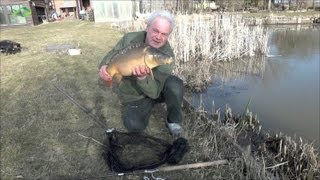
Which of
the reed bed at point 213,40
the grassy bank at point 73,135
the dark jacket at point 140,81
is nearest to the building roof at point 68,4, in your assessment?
the reed bed at point 213,40

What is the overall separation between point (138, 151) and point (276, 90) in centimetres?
613

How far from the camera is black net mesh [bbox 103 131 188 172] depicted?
3.83 m

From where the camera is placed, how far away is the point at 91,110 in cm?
574

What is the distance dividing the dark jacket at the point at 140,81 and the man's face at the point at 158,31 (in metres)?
0.16

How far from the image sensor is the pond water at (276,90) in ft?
23.2

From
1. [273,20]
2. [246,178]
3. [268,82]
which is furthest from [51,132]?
[273,20]

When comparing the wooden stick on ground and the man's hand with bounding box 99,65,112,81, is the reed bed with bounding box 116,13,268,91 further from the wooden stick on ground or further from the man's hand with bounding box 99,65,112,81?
the wooden stick on ground

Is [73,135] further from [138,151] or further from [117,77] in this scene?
[117,77]

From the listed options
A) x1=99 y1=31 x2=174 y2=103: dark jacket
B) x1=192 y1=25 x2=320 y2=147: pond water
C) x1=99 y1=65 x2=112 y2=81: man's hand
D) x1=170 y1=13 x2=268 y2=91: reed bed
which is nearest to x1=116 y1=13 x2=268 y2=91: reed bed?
x1=170 y1=13 x2=268 y2=91: reed bed

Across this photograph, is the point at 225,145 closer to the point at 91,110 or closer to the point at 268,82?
the point at 91,110

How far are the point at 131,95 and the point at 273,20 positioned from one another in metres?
24.5

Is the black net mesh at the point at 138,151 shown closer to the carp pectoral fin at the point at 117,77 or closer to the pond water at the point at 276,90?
the carp pectoral fin at the point at 117,77

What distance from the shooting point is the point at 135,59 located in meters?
3.62

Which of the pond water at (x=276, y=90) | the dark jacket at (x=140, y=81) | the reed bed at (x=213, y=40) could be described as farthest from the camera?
the reed bed at (x=213, y=40)
